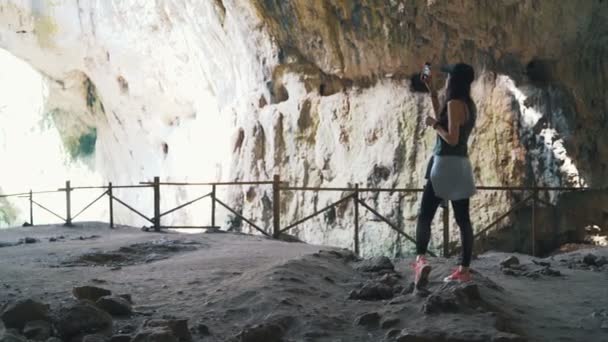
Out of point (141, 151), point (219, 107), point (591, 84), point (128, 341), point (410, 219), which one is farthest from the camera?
point (141, 151)

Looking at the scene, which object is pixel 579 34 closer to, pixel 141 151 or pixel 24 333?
pixel 24 333

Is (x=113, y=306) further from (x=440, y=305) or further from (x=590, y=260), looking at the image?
(x=590, y=260)

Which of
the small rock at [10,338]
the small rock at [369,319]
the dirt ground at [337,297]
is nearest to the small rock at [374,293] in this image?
the dirt ground at [337,297]

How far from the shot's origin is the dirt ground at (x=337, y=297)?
2945 mm

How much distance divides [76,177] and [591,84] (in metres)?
22.8

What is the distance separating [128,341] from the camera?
273 centimetres

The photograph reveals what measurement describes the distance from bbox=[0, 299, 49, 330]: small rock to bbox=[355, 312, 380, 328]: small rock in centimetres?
161

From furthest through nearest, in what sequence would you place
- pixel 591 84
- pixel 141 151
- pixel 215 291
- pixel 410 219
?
pixel 141 151 < pixel 410 219 < pixel 591 84 < pixel 215 291

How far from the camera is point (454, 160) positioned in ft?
12.5

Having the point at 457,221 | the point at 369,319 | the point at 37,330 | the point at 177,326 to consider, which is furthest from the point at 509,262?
the point at 37,330

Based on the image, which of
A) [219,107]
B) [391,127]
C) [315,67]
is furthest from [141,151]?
[391,127]

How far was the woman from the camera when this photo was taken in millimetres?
3725

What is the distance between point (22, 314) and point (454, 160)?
261 cm

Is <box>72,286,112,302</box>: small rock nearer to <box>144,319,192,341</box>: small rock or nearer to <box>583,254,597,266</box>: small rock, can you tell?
<box>144,319,192,341</box>: small rock
